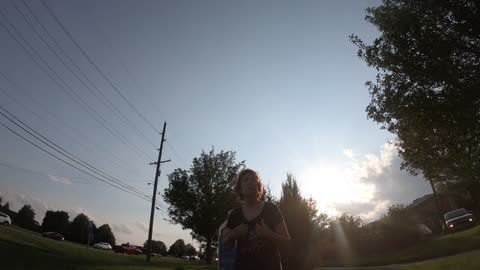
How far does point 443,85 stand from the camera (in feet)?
50.8

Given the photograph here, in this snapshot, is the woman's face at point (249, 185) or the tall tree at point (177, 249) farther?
the tall tree at point (177, 249)

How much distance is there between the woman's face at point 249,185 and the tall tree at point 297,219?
13.8 feet

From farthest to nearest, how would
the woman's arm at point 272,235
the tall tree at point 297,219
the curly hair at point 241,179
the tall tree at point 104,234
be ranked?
the tall tree at point 104,234 < the tall tree at point 297,219 < the curly hair at point 241,179 < the woman's arm at point 272,235

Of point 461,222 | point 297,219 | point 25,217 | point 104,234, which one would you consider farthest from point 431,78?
point 25,217

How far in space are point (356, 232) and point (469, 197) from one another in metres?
50.5

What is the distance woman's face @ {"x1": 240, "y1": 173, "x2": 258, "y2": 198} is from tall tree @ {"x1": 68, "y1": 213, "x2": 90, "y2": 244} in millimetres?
111749

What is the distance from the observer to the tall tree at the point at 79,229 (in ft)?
329

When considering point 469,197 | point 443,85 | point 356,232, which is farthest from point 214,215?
point 469,197

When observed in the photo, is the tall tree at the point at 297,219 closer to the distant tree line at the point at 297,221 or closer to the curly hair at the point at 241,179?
the distant tree line at the point at 297,221

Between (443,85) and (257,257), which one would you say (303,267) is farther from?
(443,85)

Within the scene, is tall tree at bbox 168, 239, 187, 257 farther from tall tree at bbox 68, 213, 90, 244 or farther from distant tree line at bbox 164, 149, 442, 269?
distant tree line at bbox 164, 149, 442, 269

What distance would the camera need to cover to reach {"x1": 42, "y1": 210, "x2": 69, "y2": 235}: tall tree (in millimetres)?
106625

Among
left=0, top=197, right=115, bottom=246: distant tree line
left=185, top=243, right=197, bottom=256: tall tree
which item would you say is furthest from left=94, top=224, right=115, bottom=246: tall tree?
left=185, top=243, right=197, bottom=256: tall tree

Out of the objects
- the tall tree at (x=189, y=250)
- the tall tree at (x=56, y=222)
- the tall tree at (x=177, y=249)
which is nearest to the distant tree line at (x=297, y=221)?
the tall tree at (x=56, y=222)
